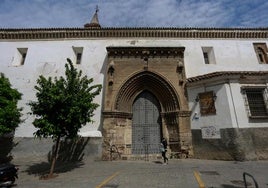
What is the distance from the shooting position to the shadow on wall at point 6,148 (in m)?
11.8

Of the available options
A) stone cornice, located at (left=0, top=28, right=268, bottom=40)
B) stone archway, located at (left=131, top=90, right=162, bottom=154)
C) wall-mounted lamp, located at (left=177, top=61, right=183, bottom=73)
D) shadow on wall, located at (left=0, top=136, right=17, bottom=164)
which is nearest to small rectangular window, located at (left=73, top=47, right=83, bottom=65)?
stone cornice, located at (left=0, top=28, right=268, bottom=40)

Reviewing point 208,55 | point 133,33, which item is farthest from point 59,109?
point 208,55

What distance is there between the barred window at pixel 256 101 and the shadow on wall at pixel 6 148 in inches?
612

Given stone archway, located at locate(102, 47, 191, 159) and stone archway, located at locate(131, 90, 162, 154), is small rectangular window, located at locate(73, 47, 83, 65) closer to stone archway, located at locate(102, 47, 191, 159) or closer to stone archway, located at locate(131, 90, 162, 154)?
stone archway, located at locate(102, 47, 191, 159)

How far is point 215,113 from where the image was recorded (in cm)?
1063

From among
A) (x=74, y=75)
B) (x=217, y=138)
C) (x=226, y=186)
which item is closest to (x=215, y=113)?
(x=217, y=138)

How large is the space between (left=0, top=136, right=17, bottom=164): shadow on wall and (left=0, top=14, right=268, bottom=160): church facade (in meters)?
0.76

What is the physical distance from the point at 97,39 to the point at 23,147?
10152 millimetres

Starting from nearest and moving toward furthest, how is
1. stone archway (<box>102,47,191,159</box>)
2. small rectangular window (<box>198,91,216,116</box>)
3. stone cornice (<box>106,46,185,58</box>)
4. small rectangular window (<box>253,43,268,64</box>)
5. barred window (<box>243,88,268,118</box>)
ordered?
barred window (<box>243,88,268,118</box>)
small rectangular window (<box>198,91,216,116</box>)
stone archway (<box>102,47,191,159</box>)
stone cornice (<box>106,46,185,58</box>)
small rectangular window (<box>253,43,268,64</box>)

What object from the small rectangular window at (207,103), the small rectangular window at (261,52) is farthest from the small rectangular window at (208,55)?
the small rectangular window at (207,103)

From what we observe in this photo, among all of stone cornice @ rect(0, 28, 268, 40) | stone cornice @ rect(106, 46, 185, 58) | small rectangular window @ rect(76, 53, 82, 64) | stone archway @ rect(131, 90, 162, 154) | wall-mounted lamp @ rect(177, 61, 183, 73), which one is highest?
stone cornice @ rect(0, 28, 268, 40)

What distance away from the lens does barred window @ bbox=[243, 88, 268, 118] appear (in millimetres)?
10383

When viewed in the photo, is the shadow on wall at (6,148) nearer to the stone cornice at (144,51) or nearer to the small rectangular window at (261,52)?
the stone cornice at (144,51)

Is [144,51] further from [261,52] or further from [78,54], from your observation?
[261,52]
